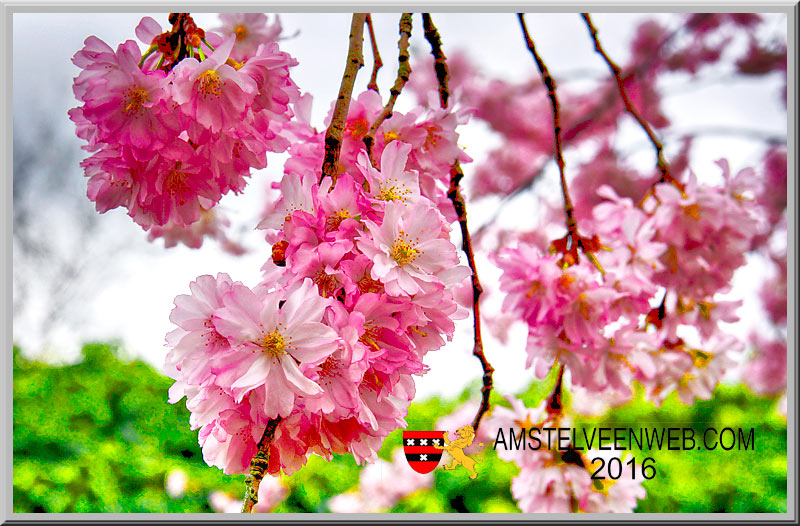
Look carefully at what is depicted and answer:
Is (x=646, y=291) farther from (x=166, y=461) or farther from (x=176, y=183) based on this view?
(x=166, y=461)

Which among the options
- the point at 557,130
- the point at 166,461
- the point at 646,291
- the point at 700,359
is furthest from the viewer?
the point at 166,461

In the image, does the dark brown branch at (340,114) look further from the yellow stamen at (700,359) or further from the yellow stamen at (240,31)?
the yellow stamen at (700,359)

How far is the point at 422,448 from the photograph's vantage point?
83 cm

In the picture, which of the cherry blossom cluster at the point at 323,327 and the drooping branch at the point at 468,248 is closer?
the cherry blossom cluster at the point at 323,327

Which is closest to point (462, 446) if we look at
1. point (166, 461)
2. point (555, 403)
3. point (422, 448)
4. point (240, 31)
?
point (422, 448)

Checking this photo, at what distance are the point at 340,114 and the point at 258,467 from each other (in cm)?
26

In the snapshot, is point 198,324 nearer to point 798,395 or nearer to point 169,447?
point 798,395

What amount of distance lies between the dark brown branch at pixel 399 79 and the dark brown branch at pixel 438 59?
0.08ft

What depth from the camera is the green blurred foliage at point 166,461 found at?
1682 millimetres

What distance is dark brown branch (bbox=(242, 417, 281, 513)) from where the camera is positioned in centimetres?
41

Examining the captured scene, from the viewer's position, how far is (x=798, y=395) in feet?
3.24

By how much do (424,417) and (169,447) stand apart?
0.70 m

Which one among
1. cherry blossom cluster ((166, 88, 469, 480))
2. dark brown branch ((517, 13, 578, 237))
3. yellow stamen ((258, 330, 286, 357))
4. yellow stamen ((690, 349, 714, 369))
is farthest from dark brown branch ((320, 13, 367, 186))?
yellow stamen ((690, 349, 714, 369))

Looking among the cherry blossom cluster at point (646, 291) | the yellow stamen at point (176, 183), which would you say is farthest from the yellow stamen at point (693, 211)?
the yellow stamen at point (176, 183)
